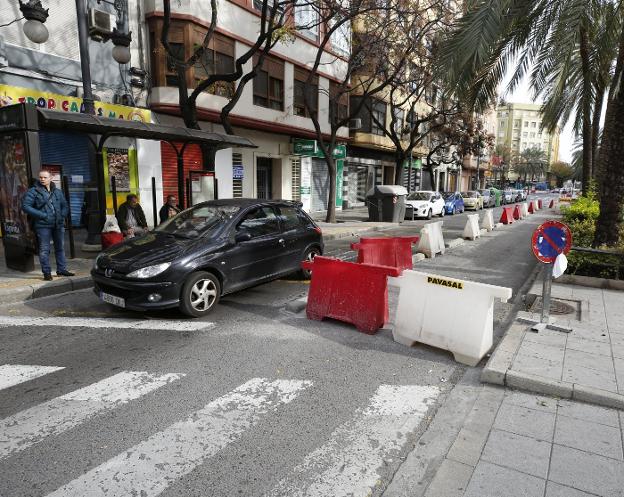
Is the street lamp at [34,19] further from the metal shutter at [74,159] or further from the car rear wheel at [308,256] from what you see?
the car rear wheel at [308,256]

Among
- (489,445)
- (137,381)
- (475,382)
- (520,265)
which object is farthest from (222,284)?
(520,265)

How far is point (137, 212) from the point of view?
951cm

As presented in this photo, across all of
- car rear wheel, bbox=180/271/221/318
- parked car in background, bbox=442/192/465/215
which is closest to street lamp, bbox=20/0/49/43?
car rear wheel, bbox=180/271/221/318

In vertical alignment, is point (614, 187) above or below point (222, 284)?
above

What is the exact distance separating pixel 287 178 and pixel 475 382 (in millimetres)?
18891

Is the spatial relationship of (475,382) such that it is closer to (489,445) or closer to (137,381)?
(489,445)

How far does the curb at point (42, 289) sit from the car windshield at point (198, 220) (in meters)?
2.01

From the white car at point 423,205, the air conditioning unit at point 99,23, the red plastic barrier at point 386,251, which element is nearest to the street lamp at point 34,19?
the air conditioning unit at point 99,23

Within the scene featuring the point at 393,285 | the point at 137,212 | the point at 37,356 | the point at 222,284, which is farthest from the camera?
the point at 137,212

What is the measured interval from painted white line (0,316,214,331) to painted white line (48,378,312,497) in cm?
191

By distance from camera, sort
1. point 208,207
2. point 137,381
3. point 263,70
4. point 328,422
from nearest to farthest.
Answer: point 328,422
point 137,381
point 208,207
point 263,70

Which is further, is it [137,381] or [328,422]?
[137,381]

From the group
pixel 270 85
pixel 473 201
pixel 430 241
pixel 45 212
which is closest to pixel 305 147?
pixel 270 85

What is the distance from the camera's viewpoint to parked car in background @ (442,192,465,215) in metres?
27.4
